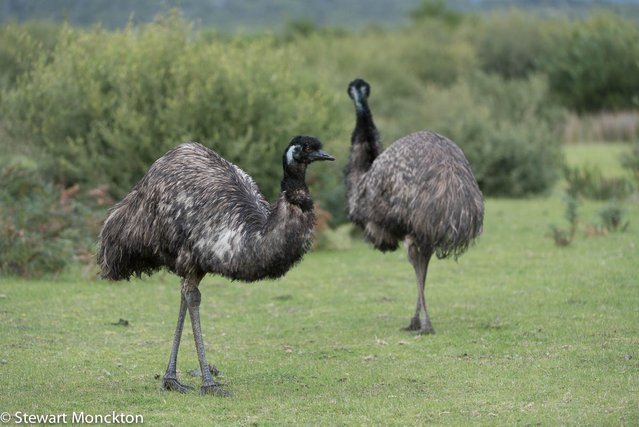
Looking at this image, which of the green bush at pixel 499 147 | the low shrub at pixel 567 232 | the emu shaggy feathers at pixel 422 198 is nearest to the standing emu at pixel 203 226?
the emu shaggy feathers at pixel 422 198

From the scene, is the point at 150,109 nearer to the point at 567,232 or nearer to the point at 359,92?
the point at 359,92

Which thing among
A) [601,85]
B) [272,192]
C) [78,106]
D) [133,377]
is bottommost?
[133,377]

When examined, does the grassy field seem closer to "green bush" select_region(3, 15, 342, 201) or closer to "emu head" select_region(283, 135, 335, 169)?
"emu head" select_region(283, 135, 335, 169)

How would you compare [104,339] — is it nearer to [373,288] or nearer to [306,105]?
[373,288]

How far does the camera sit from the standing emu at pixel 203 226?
7.79 metres

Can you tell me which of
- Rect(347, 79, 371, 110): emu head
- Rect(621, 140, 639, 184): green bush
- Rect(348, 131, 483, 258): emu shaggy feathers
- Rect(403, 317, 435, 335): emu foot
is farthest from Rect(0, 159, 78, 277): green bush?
Rect(621, 140, 639, 184): green bush

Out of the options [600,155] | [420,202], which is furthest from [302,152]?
[600,155]

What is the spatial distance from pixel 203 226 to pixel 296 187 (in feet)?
2.65

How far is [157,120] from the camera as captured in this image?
16.4 m

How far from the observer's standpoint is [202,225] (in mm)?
8102

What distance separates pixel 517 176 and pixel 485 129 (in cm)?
120

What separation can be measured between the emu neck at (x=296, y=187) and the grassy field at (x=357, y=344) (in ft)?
4.67

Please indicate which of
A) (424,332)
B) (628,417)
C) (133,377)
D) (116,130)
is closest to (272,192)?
(116,130)

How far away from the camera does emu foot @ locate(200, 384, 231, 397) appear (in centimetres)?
804
